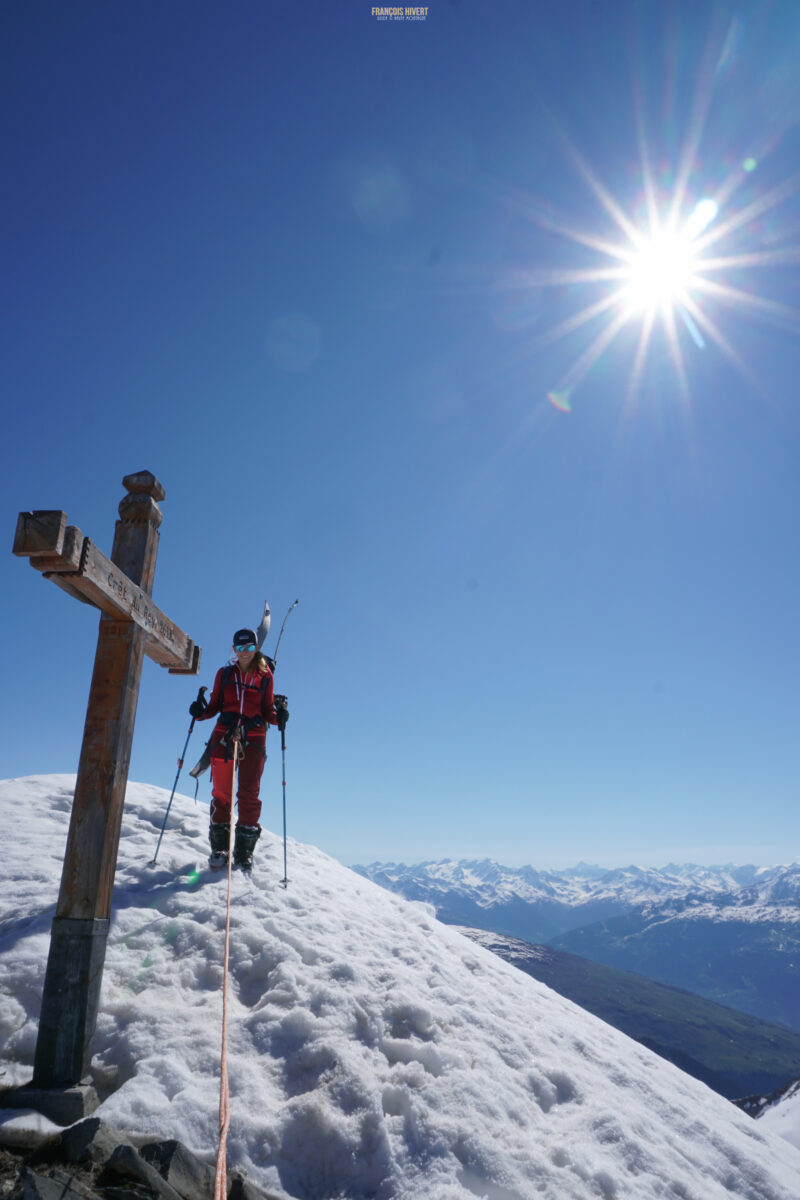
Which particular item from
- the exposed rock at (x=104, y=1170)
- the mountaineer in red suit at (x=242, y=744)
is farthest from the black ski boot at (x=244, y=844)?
the exposed rock at (x=104, y=1170)

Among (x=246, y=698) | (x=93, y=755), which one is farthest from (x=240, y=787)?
(x=93, y=755)

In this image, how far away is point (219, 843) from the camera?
405 inches

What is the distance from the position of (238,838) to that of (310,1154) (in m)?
5.53

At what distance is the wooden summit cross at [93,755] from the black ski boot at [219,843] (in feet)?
14.7

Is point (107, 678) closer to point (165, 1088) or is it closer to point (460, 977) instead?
point (165, 1088)

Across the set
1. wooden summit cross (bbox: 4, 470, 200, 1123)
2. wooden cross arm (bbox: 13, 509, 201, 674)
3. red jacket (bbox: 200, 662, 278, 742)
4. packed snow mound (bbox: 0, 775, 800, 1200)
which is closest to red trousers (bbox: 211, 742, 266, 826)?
red jacket (bbox: 200, 662, 278, 742)

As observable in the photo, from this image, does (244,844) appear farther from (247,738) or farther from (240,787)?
(247,738)

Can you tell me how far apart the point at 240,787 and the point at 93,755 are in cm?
472

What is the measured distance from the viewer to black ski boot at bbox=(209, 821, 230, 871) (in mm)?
10203

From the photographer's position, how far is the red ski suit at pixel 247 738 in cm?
1025

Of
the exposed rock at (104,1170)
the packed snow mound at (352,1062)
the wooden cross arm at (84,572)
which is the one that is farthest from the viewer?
the packed snow mound at (352,1062)

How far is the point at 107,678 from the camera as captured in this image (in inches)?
244

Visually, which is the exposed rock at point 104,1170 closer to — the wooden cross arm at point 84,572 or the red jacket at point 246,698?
the wooden cross arm at point 84,572

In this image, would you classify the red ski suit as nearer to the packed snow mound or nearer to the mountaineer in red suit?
the mountaineer in red suit
